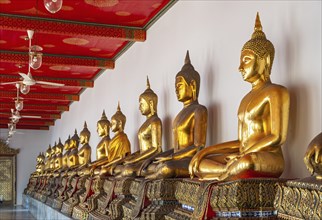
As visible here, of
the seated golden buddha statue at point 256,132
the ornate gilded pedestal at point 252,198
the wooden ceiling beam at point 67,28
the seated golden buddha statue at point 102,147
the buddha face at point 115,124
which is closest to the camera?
the ornate gilded pedestal at point 252,198

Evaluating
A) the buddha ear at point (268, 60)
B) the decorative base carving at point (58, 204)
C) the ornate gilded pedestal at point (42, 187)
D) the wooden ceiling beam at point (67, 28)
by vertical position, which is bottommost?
the decorative base carving at point (58, 204)

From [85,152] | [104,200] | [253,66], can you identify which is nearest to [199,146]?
Result: [253,66]

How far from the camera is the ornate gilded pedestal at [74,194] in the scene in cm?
762

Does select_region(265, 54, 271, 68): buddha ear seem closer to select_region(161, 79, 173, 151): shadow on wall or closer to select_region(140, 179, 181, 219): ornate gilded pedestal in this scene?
select_region(140, 179, 181, 219): ornate gilded pedestal

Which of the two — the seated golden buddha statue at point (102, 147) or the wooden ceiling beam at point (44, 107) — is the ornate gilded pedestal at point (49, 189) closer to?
the wooden ceiling beam at point (44, 107)

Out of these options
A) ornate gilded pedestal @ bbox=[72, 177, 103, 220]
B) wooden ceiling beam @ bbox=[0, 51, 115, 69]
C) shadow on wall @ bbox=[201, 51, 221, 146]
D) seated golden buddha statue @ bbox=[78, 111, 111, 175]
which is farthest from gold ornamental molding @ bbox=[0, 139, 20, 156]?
shadow on wall @ bbox=[201, 51, 221, 146]

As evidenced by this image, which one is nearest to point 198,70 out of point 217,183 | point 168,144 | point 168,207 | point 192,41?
point 192,41

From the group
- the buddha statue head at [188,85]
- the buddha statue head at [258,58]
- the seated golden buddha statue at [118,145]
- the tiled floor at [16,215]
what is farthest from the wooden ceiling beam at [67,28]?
the tiled floor at [16,215]

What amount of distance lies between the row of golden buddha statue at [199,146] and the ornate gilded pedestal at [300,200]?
144mm

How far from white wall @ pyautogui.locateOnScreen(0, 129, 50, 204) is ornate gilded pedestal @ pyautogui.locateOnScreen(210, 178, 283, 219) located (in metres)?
16.6

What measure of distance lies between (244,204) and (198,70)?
258 cm

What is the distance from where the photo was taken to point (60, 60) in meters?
8.60

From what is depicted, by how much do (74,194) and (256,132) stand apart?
5173 mm

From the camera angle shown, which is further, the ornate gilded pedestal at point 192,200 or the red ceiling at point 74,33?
the red ceiling at point 74,33
